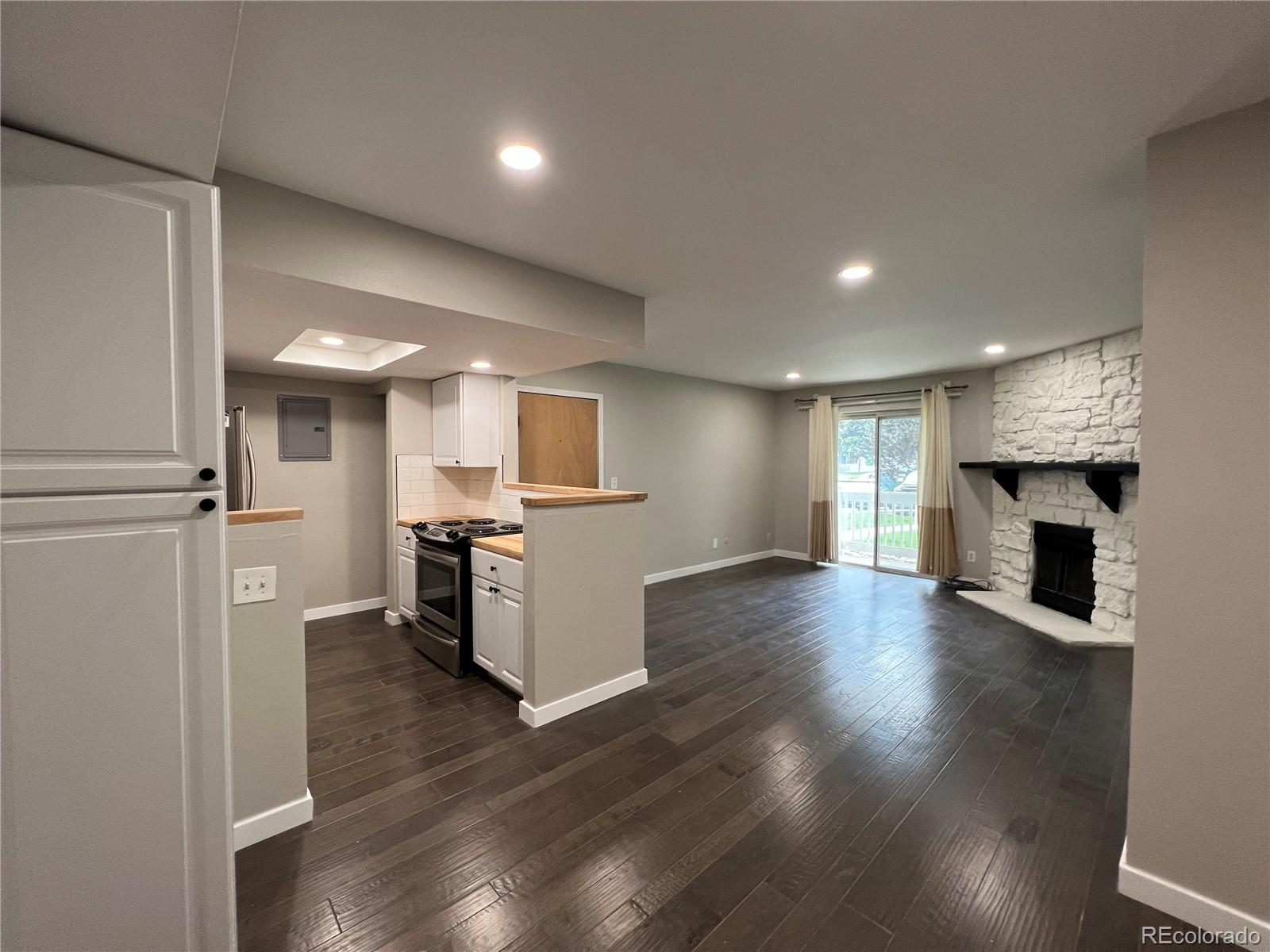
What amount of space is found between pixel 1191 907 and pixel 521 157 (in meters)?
3.15

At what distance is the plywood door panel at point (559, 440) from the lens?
192 inches

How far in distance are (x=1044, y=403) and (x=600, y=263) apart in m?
4.66

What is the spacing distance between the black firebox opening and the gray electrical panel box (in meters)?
6.73

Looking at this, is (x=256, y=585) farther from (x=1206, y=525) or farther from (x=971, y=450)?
(x=971, y=450)

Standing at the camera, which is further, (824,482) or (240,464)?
(824,482)

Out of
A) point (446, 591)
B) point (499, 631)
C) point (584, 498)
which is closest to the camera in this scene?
point (584, 498)

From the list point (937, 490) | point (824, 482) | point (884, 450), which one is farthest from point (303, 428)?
point (937, 490)

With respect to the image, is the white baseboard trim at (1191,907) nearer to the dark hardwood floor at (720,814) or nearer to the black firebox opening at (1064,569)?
the dark hardwood floor at (720,814)

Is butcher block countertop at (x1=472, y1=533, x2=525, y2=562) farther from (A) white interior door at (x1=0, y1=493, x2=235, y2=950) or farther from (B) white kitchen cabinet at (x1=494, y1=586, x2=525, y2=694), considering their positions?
(A) white interior door at (x1=0, y1=493, x2=235, y2=950)

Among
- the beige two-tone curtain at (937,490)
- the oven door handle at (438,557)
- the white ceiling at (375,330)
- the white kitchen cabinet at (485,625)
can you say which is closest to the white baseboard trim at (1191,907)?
the white kitchen cabinet at (485,625)

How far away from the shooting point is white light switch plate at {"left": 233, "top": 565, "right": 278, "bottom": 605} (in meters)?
1.76

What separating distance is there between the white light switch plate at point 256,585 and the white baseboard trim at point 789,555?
6444 millimetres

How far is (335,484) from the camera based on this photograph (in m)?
4.43

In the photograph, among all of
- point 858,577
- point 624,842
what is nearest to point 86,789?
point 624,842
